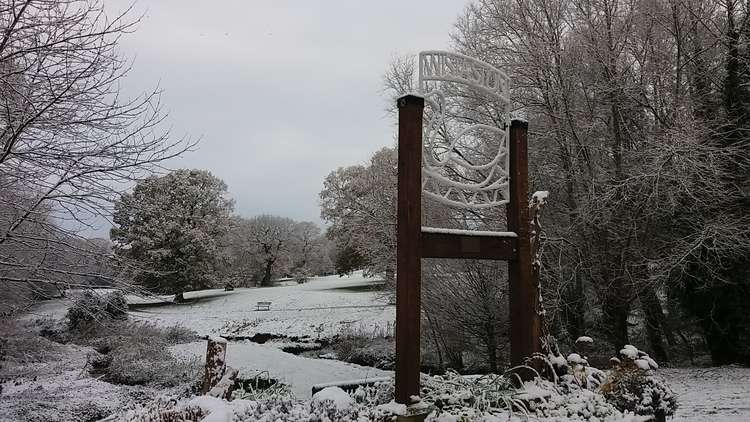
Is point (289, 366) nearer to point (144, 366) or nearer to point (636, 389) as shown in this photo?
point (144, 366)

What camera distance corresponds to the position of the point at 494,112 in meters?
10.9

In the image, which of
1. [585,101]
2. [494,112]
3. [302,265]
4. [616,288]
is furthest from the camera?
[302,265]

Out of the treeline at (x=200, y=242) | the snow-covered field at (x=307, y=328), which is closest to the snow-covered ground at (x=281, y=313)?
the snow-covered field at (x=307, y=328)

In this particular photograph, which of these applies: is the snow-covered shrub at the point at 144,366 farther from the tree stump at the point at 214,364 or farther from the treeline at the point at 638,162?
the tree stump at the point at 214,364

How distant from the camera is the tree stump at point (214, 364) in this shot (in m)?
4.06

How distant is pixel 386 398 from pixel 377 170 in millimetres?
15868

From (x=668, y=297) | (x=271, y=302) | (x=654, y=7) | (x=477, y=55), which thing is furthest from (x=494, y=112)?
(x=271, y=302)

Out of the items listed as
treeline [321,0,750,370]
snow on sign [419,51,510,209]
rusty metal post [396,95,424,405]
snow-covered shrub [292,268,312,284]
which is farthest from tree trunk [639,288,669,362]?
snow-covered shrub [292,268,312,284]

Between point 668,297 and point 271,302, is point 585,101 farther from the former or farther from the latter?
point 271,302

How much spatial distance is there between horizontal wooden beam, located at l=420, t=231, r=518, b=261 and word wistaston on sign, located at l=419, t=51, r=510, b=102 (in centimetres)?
126

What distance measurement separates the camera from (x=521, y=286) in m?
4.34

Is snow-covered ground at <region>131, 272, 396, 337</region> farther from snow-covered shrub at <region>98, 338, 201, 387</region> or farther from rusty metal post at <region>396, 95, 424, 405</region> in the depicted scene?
rusty metal post at <region>396, 95, 424, 405</region>

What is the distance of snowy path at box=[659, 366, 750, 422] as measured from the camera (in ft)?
17.5

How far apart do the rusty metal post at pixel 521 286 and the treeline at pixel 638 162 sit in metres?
4.07
